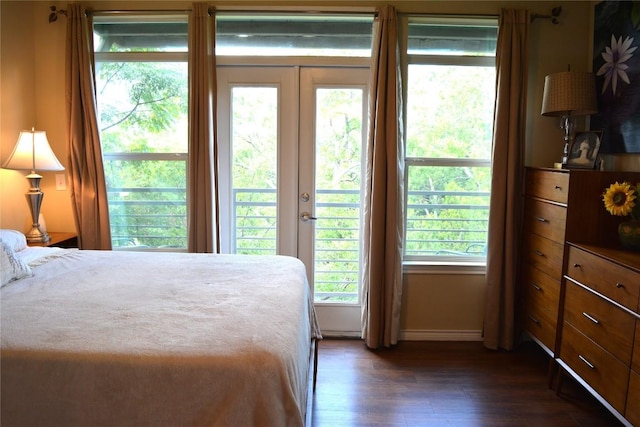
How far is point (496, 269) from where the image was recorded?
300 cm

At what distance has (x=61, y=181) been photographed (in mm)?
3172

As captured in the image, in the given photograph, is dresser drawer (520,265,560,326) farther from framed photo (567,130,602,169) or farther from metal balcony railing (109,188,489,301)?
framed photo (567,130,602,169)

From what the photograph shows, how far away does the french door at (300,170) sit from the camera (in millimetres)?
3123

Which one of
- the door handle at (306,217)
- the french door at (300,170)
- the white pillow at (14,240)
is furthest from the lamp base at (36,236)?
the door handle at (306,217)

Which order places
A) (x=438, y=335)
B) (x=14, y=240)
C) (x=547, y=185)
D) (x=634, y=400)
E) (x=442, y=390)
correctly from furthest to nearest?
(x=438, y=335)
(x=547, y=185)
(x=442, y=390)
(x=14, y=240)
(x=634, y=400)

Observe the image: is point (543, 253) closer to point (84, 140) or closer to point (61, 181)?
point (84, 140)

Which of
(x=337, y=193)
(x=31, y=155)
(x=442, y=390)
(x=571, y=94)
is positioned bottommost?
(x=442, y=390)

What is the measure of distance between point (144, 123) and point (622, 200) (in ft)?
10.3

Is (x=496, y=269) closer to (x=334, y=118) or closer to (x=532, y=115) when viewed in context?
(x=532, y=115)

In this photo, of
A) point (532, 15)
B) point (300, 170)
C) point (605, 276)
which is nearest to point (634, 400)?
point (605, 276)

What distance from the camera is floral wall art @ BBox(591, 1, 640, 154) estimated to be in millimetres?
2531

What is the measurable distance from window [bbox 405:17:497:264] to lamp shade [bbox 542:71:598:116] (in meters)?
0.44

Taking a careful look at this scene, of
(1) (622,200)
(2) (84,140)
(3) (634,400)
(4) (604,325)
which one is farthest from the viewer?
(2) (84,140)

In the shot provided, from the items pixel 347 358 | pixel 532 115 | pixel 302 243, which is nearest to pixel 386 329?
pixel 347 358
